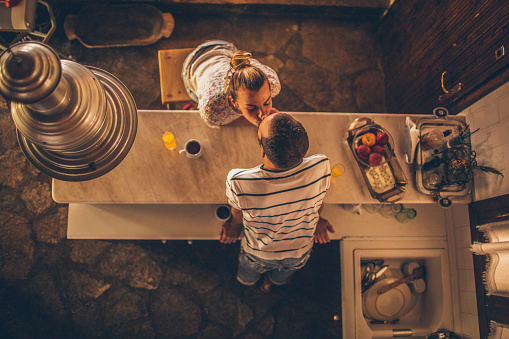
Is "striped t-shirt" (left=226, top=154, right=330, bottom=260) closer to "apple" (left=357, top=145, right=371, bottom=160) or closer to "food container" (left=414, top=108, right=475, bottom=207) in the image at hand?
"apple" (left=357, top=145, right=371, bottom=160)

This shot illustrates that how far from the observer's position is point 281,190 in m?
1.60

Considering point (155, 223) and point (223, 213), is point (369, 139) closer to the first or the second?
point (223, 213)

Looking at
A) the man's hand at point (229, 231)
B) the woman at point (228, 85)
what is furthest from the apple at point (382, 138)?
the man's hand at point (229, 231)

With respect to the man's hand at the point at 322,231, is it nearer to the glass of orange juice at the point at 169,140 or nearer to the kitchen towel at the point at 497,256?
the kitchen towel at the point at 497,256

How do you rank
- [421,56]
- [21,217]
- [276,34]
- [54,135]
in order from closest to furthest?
[54,135] → [421,56] → [21,217] → [276,34]

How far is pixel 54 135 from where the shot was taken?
79 cm

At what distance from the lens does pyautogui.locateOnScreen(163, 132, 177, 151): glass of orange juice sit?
206 centimetres

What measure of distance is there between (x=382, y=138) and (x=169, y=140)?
1507 millimetres

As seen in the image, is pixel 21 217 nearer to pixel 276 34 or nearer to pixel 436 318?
pixel 276 34

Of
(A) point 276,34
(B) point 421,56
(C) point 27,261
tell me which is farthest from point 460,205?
(C) point 27,261

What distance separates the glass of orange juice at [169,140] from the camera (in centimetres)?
206

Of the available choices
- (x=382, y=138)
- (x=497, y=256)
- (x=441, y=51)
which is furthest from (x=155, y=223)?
(x=441, y=51)

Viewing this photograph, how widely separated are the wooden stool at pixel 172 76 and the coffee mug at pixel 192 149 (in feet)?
2.78

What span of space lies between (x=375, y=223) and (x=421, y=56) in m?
1.85
